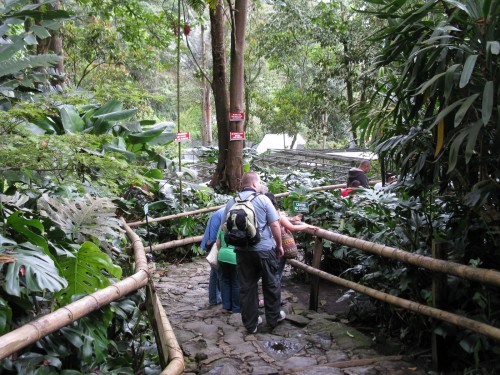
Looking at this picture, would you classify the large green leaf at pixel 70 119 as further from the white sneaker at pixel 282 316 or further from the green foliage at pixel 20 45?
the white sneaker at pixel 282 316

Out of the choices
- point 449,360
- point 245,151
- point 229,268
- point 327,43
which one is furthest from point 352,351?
point 327,43

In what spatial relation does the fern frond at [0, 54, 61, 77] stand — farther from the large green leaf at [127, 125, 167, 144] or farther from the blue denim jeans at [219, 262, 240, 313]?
the large green leaf at [127, 125, 167, 144]

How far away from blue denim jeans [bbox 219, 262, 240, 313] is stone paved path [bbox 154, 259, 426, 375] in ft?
0.35

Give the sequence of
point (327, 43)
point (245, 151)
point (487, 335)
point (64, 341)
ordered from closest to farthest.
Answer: point (64, 341) → point (487, 335) → point (245, 151) → point (327, 43)

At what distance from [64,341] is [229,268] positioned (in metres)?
2.68

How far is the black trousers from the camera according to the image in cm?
409

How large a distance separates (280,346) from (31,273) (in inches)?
98.2

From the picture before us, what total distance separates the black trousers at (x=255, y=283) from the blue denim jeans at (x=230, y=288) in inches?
20.9

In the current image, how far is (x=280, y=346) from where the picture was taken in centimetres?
382

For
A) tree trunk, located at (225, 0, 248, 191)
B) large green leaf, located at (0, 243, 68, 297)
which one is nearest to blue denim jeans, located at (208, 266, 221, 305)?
large green leaf, located at (0, 243, 68, 297)

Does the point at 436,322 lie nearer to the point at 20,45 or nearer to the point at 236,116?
the point at 20,45

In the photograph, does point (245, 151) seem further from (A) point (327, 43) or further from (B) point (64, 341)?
(B) point (64, 341)

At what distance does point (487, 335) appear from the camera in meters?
2.53

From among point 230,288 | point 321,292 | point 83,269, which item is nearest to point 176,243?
point 230,288
